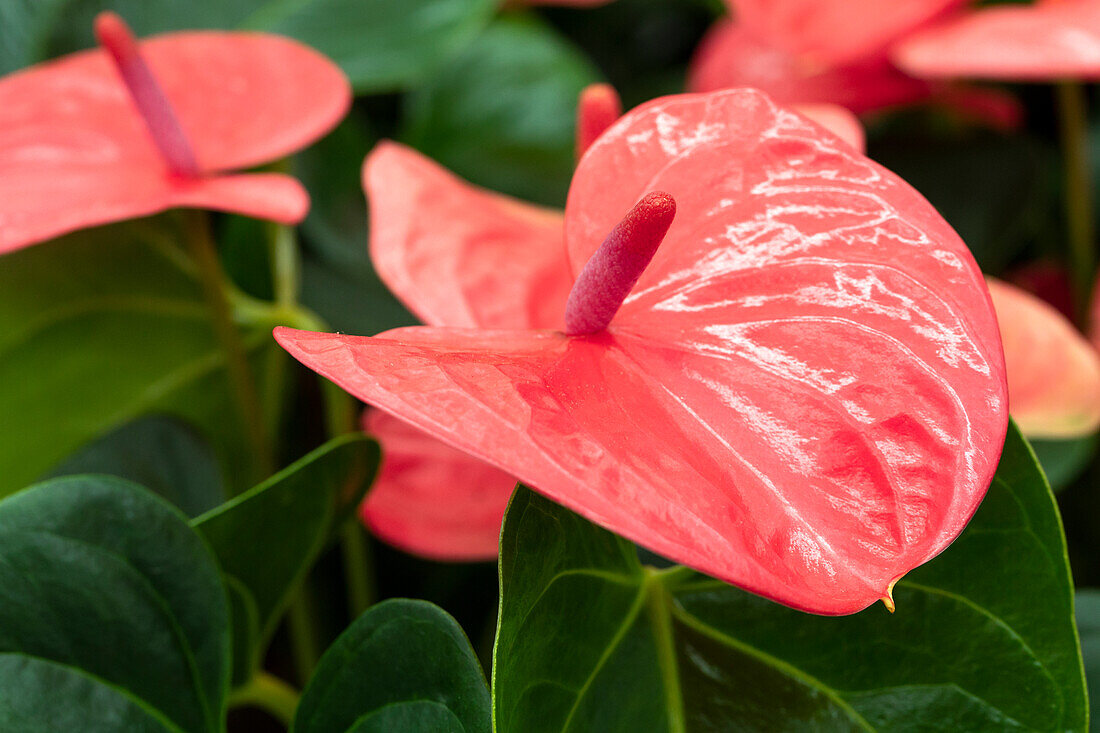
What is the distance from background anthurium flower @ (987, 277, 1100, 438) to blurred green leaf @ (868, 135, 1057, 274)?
0.30 m

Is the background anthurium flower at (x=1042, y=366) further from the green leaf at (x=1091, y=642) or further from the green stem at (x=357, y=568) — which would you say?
the green stem at (x=357, y=568)

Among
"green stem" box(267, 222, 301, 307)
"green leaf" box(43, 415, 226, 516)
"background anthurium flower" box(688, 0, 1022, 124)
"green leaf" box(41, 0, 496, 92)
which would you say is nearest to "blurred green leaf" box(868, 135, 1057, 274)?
"background anthurium flower" box(688, 0, 1022, 124)

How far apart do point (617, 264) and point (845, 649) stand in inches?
6.6

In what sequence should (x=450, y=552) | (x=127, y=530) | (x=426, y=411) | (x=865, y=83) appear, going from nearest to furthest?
(x=426, y=411) → (x=127, y=530) → (x=450, y=552) → (x=865, y=83)

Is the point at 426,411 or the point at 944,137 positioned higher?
the point at 426,411

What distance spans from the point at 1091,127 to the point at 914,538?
1.03 m

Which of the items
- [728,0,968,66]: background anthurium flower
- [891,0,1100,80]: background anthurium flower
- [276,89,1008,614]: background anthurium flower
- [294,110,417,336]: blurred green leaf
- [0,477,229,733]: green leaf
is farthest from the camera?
[294,110,417,336]: blurred green leaf

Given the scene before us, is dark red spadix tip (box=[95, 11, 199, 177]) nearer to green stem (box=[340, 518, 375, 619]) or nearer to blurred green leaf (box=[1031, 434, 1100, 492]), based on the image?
green stem (box=[340, 518, 375, 619])

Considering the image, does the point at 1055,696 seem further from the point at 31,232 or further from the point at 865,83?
the point at 865,83

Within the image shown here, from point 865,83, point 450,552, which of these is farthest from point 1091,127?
point 450,552

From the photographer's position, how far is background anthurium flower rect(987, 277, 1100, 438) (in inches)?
21.7

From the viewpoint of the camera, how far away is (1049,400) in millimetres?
562

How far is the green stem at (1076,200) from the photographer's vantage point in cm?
79

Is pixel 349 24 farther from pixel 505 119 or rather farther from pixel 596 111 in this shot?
pixel 596 111
